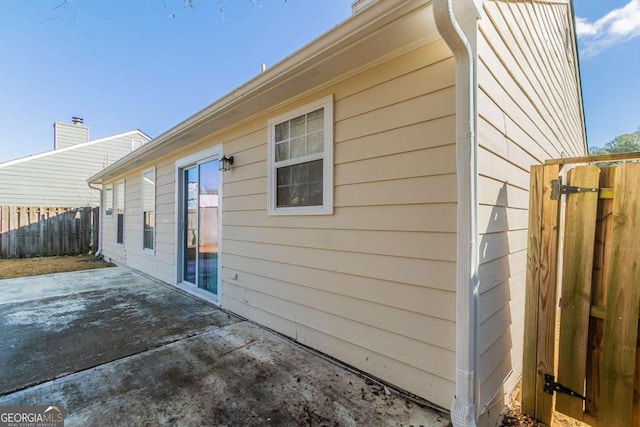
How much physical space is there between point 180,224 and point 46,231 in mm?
7497

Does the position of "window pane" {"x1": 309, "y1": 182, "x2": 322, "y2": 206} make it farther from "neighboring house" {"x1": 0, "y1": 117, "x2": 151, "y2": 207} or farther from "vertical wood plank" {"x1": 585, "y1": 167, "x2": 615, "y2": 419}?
"neighboring house" {"x1": 0, "y1": 117, "x2": 151, "y2": 207}

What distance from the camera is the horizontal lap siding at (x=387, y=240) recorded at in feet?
5.86

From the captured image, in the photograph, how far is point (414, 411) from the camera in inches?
69.6

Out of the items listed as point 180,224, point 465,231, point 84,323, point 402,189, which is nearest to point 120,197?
point 180,224

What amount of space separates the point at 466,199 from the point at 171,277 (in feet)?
16.7

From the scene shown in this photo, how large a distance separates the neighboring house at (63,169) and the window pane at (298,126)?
12.2m

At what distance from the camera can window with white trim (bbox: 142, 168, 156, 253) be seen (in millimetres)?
5706

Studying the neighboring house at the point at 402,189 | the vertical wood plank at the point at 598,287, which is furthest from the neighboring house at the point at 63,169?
the vertical wood plank at the point at 598,287

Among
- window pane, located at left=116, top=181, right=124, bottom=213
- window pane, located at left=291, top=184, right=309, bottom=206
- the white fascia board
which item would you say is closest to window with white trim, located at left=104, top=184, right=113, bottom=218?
window pane, located at left=116, top=181, right=124, bottom=213

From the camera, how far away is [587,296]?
1.64 meters

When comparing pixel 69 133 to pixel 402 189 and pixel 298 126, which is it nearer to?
pixel 298 126

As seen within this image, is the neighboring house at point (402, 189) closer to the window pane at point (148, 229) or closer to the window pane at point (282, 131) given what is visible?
the window pane at point (282, 131)

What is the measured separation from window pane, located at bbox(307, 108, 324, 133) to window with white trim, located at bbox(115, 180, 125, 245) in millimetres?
6854

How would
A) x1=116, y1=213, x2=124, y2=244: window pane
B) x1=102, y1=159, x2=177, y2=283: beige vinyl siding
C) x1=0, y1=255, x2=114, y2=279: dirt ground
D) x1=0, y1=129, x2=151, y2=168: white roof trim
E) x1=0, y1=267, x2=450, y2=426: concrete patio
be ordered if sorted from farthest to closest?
x1=0, y1=129, x2=151, y2=168: white roof trim, x1=116, y1=213, x2=124, y2=244: window pane, x1=0, y1=255, x2=114, y2=279: dirt ground, x1=102, y1=159, x2=177, y2=283: beige vinyl siding, x1=0, y1=267, x2=450, y2=426: concrete patio
